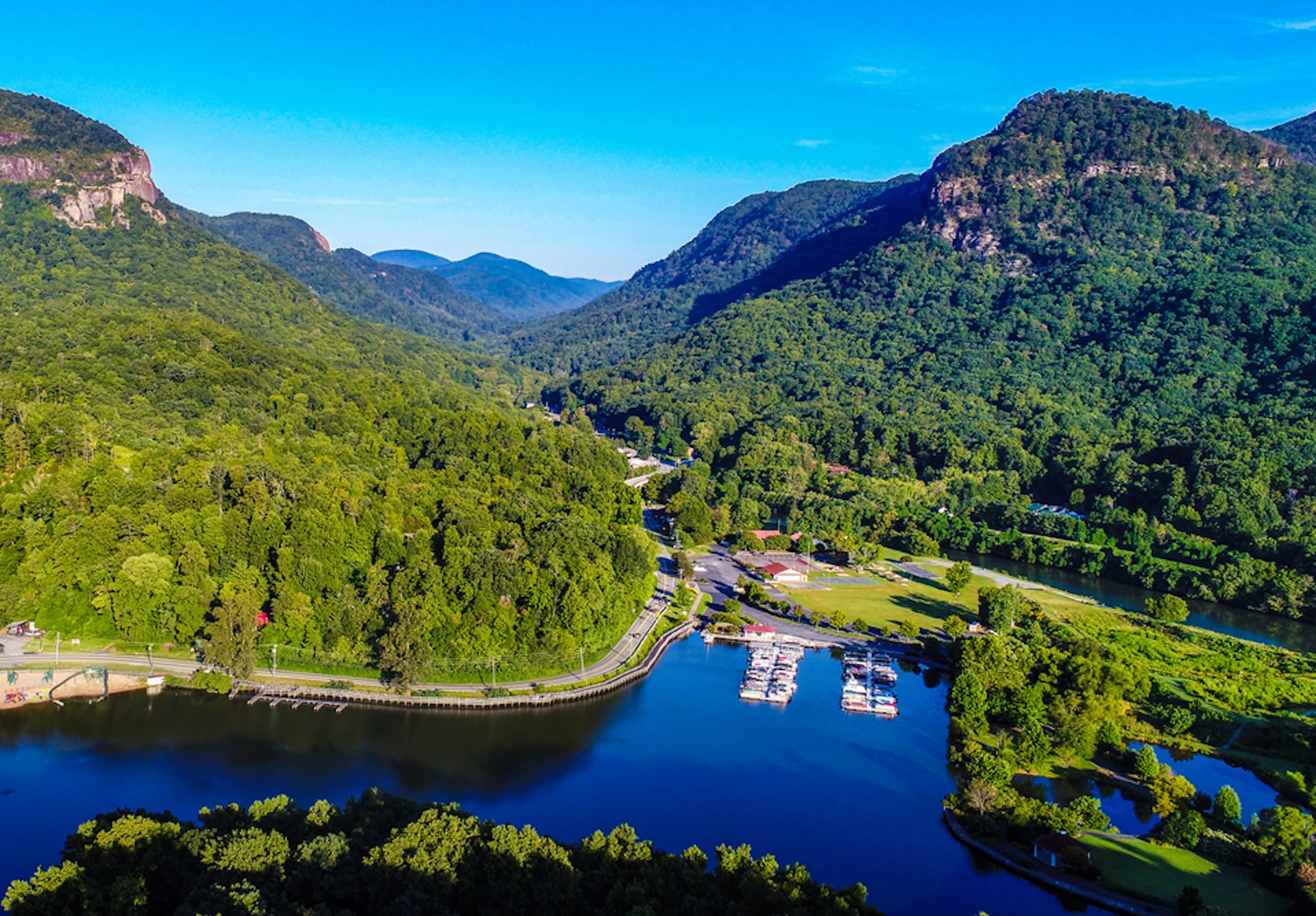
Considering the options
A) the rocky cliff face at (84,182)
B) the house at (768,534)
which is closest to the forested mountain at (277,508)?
the house at (768,534)

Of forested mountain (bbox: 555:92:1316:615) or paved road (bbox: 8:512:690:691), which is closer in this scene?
paved road (bbox: 8:512:690:691)

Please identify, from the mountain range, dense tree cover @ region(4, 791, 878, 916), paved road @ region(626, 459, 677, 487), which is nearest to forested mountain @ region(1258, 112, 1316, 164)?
the mountain range

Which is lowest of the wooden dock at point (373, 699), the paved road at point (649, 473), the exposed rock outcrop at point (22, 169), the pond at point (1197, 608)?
the wooden dock at point (373, 699)

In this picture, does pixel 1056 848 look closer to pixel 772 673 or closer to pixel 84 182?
pixel 772 673

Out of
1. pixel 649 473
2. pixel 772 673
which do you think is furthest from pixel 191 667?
pixel 649 473

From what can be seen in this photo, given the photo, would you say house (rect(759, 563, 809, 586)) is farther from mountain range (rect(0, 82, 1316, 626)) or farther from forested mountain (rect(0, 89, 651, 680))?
mountain range (rect(0, 82, 1316, 626))

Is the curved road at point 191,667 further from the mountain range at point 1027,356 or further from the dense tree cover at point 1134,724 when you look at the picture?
the mountain range at point 1027,356

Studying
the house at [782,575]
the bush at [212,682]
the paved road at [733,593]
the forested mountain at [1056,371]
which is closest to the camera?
the bush at [212,682]
